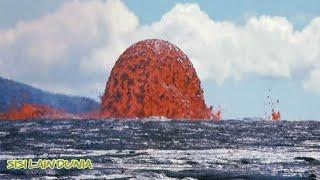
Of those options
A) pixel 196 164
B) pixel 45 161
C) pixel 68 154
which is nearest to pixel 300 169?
pixel 196 164

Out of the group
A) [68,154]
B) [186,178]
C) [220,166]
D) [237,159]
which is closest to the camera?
[186,178]

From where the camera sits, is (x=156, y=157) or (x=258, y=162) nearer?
(x=258, y=162)

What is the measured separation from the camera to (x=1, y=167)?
31234 millimetres

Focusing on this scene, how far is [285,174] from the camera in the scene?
96.1 feet

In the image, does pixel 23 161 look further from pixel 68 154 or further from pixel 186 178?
pixel 186 178

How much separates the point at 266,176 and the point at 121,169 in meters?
6.41

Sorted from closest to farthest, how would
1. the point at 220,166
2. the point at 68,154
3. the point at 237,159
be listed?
the point at 220,166, the point at 237,159, the point at 68,154

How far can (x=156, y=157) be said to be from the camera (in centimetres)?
3925

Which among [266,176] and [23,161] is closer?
[266,176]

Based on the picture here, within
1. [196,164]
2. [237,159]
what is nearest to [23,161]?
[196,164]

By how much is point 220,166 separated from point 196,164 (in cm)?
153

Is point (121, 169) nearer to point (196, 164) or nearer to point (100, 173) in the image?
point (100, 173)

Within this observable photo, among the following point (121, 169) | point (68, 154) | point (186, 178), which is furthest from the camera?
point (68, 154)

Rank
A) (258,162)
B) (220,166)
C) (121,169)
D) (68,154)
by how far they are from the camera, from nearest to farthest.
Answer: (121,169) → (220,166) → (258,162) → (68,154)
